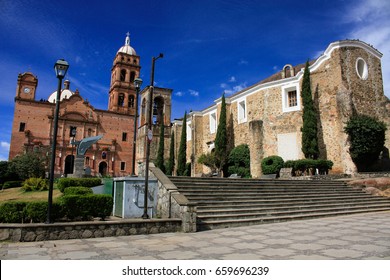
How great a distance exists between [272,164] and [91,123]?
31016 millimetres

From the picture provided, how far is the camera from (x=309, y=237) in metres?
6.80

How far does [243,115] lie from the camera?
94.3 ft

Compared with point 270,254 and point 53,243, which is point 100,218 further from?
point 270,254

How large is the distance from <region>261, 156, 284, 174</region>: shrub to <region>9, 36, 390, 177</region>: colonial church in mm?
1374

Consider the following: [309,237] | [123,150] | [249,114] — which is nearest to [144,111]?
[123,150]

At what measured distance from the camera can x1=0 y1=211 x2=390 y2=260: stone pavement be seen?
5.03m

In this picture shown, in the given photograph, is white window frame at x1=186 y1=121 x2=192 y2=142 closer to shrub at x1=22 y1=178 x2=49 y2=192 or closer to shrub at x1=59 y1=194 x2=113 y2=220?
shrub at x1=22 y1=178 x2=49 y2=192

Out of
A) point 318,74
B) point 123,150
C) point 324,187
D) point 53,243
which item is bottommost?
point 53,243

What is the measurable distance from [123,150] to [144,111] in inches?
287

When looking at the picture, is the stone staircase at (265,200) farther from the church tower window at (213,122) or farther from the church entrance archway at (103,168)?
the church entrance archway at (103,168)

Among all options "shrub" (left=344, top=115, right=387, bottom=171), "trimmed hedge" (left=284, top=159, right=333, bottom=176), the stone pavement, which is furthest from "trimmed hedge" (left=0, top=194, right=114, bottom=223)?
"shrub" (left=344, top=115, right=387, bottom=171)

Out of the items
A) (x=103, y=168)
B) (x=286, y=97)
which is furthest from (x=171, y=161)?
(x=286, y=97)

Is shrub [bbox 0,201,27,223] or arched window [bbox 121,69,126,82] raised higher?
arched window [bbox 121,69,126,82]

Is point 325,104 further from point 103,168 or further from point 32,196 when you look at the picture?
point 103,168
